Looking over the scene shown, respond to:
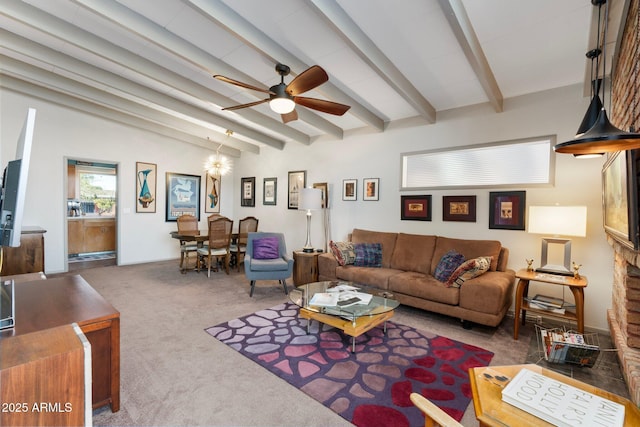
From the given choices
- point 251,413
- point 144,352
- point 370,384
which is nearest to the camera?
point 251,413

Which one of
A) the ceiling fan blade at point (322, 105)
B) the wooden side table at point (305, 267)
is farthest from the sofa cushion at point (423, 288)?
the ceiling fan blade at point (322, 105)

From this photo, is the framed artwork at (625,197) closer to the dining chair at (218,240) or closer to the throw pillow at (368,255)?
the throw pillow at (368,255)

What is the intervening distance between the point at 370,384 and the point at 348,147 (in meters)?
4.02

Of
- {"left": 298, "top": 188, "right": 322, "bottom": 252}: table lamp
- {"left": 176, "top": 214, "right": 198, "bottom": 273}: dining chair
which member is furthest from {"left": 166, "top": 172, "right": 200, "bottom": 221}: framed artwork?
{"left": 298, "top": 188, "right": 322, "bottom": 252}: table lamp

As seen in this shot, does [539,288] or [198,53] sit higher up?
[198,53]

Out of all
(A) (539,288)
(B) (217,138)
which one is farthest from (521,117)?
(B) (217,138)

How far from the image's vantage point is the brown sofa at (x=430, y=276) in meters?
3.12

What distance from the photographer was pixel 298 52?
3.04m

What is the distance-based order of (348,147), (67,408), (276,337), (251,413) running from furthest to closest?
(348,147), (276,337), (251,413), (67,408)

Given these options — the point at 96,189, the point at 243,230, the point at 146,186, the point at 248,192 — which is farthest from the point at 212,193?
the point at 96,189

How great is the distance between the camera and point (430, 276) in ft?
Result: 12.8

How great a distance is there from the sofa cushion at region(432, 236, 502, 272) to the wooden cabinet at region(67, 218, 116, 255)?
24.7 feet

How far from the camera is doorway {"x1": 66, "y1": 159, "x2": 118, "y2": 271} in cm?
683

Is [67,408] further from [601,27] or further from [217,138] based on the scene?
[217,138]
